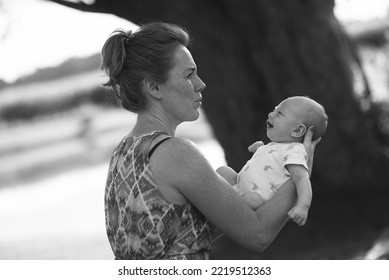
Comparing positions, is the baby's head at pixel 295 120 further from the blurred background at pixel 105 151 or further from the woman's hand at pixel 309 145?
the blurred background at pixel 105 151

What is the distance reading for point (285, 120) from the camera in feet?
9.00

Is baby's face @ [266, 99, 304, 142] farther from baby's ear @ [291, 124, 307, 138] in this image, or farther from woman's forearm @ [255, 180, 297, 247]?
woman's forearm @ [255, 180, 297, 247]

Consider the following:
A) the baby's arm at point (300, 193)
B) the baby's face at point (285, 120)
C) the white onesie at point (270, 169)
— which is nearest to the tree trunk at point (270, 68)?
the baby's face at point (285, 120)

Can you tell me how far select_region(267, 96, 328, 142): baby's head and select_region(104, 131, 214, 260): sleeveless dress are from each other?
428mm

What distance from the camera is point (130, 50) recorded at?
101 inches

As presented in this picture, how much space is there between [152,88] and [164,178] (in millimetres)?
307

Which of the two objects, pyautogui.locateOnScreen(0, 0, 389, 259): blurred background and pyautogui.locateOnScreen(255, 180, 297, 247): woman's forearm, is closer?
pyautogui.locateOnScreen(255, 180, 297, 247): woman's forearm

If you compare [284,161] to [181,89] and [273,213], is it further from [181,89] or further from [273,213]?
[181,89]

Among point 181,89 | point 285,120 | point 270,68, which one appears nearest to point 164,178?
point 181,89

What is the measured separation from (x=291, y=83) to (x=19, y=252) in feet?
10.1

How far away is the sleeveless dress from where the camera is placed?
2420 millimetres

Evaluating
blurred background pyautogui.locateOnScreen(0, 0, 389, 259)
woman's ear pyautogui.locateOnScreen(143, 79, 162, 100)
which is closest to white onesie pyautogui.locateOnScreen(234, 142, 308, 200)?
woman's ear pyautogui.locateOnScreen(143, 79, 162, 100)

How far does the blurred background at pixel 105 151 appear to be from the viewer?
661cm

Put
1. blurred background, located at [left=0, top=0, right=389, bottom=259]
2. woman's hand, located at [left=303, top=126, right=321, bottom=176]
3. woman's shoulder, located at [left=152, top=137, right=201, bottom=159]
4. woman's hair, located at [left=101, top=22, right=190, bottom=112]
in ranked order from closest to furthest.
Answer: woman's shoulder, located at [left=152, top=137, right=201, bottom=159] < woman's hair, located at [left=101, top=22, right=190, bottom=112] < woman's hand, located at [left=303, top=126, right=321, bottom=176] < blurred background, located at [left=0, top=0, right=389, bottom=259]
